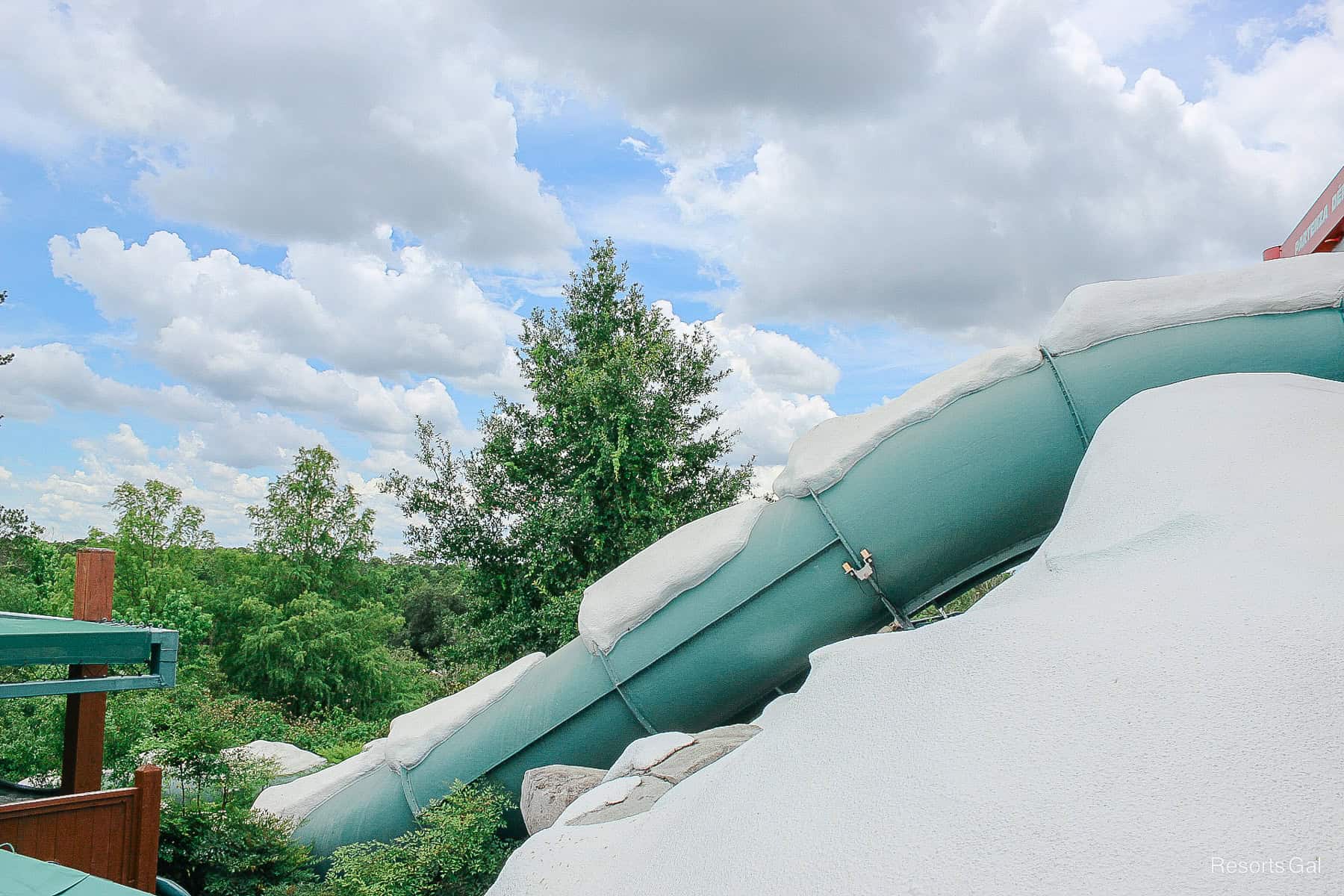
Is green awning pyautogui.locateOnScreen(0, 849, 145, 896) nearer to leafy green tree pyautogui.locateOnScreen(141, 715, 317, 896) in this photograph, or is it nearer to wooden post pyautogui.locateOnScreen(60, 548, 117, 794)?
wooden post pyautogui.locateOnScreen(60, 548, 117, 794)

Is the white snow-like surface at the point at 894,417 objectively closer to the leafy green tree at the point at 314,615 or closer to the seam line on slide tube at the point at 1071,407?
the seam line on slide tube at the point at 1071,407

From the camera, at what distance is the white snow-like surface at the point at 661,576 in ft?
21.9

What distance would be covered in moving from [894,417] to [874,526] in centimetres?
81

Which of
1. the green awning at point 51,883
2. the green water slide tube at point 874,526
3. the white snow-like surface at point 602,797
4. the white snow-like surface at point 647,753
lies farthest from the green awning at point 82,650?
the white snow-like surface at point 647,753

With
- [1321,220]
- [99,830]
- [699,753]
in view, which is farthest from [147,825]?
[1321,220]

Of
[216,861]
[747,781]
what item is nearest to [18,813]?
[216,861]

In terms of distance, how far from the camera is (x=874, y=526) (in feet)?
21.1

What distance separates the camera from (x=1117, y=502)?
404cm

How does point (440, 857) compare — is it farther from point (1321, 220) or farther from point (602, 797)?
point (1321, 220)

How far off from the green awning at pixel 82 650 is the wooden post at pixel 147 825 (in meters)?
0.51

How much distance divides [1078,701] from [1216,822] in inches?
21.8

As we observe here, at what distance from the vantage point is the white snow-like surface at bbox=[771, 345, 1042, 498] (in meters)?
6.45

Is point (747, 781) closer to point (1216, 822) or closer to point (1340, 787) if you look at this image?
point (1216, 822)

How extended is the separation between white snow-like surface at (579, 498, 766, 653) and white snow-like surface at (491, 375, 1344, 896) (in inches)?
100
